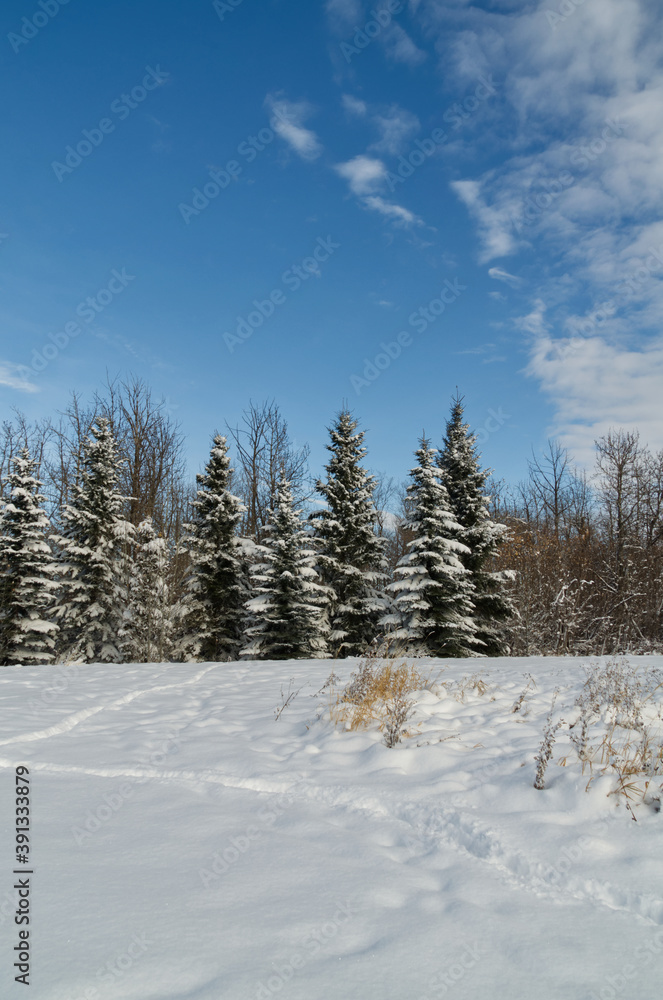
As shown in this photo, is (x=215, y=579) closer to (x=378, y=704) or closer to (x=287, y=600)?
(x=287, y=600)

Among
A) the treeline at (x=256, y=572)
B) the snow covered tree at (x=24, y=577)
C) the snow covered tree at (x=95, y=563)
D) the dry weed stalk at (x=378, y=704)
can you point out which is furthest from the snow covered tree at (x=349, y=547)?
the dry weed stalk at (x=378, y=704)

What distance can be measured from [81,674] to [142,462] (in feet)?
63.8

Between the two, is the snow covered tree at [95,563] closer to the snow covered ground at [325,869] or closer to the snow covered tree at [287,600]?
the snow covered tree at [287,600]

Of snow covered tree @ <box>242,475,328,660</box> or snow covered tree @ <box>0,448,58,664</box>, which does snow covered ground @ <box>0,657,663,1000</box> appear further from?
snow covered tree @ <box>0,448,58,664</box>

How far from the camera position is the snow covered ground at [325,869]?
1682 mm

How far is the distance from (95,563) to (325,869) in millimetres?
19818

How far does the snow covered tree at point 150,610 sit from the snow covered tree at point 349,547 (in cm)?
574

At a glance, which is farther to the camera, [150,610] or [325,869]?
[150,610]

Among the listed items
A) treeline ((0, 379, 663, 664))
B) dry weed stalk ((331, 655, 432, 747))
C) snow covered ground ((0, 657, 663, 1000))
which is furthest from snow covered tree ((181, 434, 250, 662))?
snow covered ground ((0, 657, 663, 1000))

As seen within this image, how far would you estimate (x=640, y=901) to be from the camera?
2148 millimetres

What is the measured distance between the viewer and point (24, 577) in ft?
57.4

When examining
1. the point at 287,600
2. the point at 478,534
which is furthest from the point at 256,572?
the point at 478,534

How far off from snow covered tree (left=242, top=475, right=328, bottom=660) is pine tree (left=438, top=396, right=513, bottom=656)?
538cm

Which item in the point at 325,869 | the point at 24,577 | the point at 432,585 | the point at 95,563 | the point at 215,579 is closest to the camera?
the point at 325,869
